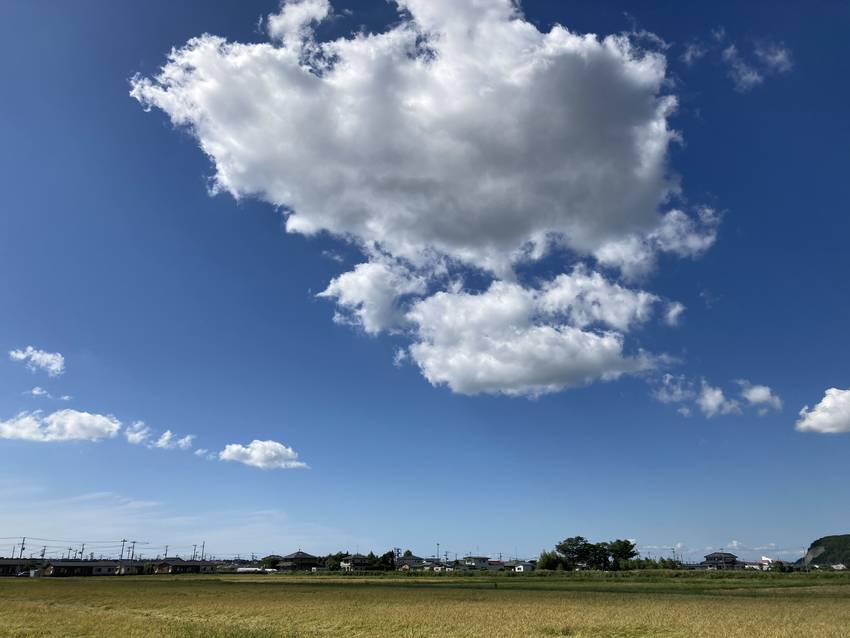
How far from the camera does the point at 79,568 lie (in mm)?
166875

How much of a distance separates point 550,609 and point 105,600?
41334mm

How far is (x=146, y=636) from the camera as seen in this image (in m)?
29.8

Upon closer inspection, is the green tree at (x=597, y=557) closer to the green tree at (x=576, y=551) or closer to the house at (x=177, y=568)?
the green tree at (x=576, y=551)

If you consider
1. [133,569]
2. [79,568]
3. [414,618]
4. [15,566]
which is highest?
[414,618]

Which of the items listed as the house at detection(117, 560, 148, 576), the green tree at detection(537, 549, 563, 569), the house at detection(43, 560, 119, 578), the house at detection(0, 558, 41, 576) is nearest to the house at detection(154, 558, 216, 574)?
the house at detection(117, 560, 148, 576)

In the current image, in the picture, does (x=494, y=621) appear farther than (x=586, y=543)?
No

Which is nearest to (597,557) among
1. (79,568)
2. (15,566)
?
(79,568)

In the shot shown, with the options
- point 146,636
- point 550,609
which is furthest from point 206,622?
point 550,609

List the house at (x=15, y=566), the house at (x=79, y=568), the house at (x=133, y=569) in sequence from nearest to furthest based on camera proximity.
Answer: the house at (x=79, y=568)
the house at (x=15, y=566)
the house at (x=133, y=569)

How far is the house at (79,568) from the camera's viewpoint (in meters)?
161

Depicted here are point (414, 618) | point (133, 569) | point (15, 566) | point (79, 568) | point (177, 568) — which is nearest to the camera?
point (414, 618)

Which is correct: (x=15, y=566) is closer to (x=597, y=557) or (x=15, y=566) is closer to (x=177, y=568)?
(x=177, y=568)

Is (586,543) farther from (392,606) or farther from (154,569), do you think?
(392,606)

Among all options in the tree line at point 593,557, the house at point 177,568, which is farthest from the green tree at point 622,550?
the house at point 177,568
